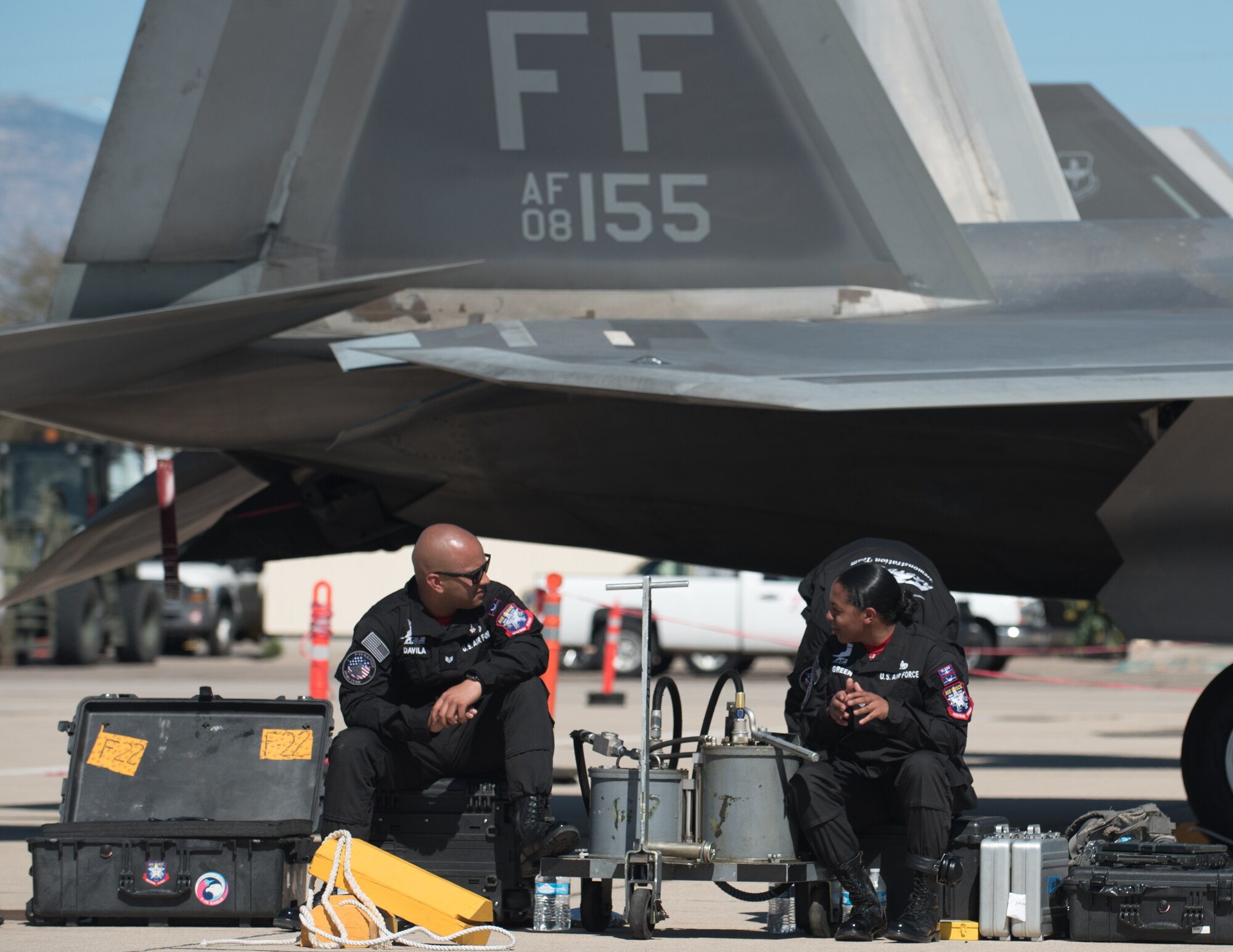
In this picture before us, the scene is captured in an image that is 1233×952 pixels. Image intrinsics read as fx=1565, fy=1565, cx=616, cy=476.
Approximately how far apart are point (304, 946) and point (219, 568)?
942 inches

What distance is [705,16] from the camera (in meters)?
7.59

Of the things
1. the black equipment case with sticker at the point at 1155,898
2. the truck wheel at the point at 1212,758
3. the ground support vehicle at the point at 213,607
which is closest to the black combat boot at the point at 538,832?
the black equipment case with sticker at the point at 1155,898

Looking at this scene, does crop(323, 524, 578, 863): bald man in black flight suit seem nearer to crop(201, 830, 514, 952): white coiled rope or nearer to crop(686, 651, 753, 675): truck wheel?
crop(201, 830, 514, 952): white coiled rope

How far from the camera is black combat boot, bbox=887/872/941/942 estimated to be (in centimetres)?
496

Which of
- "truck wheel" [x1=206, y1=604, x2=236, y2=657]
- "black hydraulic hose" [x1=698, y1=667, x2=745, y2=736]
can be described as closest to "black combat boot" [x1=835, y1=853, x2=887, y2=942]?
"black hydraulic hose" [x1=698, y1=667, x2=745, y2=736]

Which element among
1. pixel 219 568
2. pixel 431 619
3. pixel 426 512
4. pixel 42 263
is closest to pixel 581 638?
pixel 219 568

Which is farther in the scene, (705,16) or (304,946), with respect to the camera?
(705,16)

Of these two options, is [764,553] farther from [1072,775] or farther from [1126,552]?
[1072,775]

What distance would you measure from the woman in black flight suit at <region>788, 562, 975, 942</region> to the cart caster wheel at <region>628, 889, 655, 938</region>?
55 cm

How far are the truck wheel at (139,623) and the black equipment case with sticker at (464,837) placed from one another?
20.2 meters

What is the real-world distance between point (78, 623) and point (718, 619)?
9.62 metres

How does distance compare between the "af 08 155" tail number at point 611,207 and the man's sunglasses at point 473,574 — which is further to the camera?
the "af 08 155" tail number at point 611,207

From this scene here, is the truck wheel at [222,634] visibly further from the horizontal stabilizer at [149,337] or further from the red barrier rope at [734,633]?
the horizontal stabilizer at [149,337]

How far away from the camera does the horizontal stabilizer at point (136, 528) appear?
8.75 metres
